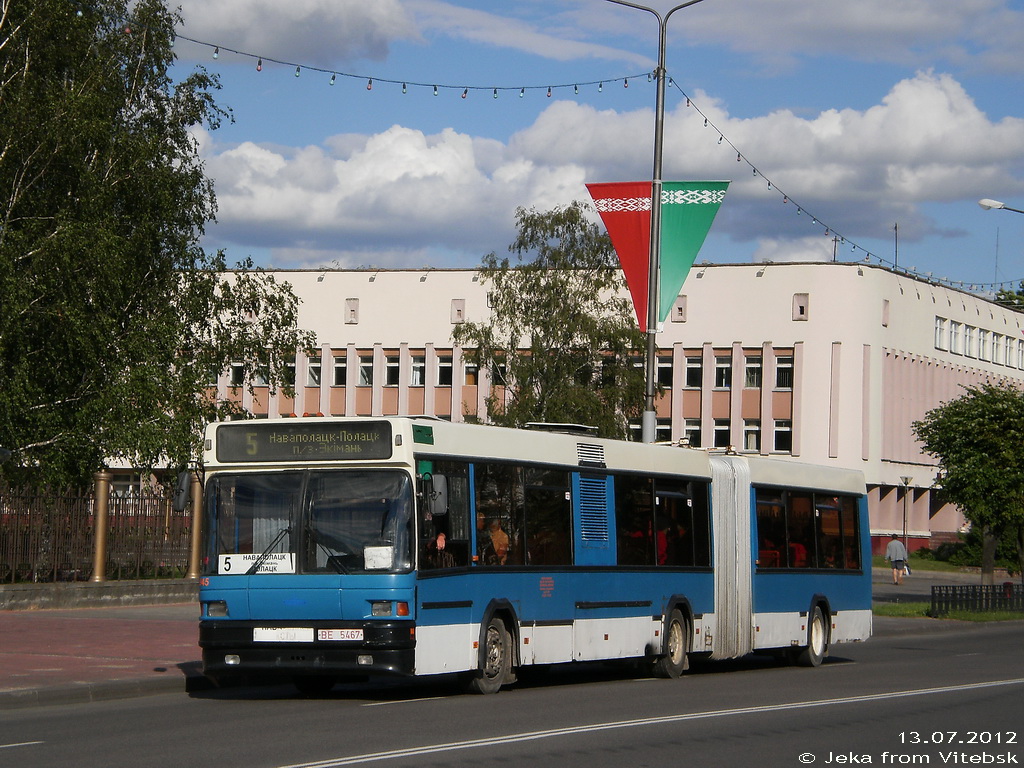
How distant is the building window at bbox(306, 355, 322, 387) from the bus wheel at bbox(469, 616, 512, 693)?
6484 centimetres

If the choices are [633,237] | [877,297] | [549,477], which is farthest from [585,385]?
[549,477]

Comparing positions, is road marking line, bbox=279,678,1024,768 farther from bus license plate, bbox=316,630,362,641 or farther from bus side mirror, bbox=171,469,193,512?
bus side mirror, bbox=171,469,193,512

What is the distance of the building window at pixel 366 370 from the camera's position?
80250 millimetres

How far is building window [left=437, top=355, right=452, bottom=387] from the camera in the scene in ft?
261

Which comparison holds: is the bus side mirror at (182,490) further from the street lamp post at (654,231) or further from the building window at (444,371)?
the building window at (444,371)

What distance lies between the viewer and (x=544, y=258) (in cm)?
6538

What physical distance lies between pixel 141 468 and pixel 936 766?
26221mm

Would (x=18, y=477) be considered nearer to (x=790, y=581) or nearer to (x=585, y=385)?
(x=790, y=581)

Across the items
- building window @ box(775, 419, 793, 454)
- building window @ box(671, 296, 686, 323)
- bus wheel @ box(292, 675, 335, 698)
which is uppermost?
building window @ box(671, 296, 686, 323)

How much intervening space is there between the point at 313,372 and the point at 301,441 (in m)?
66.2

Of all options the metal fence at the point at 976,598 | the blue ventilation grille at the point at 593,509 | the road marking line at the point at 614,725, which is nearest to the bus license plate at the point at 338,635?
the road marking line at the point at 614,725

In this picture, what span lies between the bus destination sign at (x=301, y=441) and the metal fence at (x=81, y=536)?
12.1m

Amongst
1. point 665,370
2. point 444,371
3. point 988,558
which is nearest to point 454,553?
point 988,558

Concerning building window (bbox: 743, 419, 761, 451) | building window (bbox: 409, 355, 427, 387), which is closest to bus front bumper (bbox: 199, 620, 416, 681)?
building window (bbox: 743, 419, 761, 451)
